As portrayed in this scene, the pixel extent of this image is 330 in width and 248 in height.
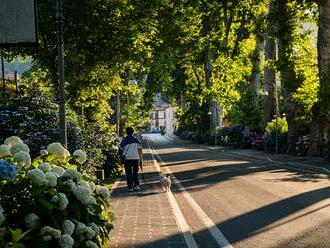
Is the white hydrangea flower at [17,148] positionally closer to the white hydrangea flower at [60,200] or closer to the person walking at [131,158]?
the white hydrangea flower at [60,200]

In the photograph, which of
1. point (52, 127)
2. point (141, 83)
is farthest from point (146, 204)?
point (141, 83)

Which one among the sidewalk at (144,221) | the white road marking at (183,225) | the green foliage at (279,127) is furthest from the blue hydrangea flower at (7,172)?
the green foliage at (279,127)

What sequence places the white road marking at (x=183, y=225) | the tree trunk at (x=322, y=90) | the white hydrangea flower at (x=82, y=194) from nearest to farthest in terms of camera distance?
the white hydrangea flower at (x=82, y=194) < the white road marking at (x=183, y=225) < the tree trunk at (x=322, y=90)

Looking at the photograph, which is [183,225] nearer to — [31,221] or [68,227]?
[68,227]

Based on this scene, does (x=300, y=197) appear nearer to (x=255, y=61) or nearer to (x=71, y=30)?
(x=71, y=30)

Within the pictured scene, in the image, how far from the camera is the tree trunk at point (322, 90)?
91.7 ft

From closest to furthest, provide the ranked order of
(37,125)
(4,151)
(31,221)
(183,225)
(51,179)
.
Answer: (31,221) → (51,179) → (4,151) → (183,225) → (37,125)

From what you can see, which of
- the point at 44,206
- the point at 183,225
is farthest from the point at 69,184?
the point at 183,225

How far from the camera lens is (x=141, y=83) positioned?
162 feet

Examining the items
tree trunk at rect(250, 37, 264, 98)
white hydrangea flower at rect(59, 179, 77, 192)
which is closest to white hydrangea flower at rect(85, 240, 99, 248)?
white hydrangea flower at rect(59, 179, 77, 192)

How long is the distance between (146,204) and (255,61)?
132ft

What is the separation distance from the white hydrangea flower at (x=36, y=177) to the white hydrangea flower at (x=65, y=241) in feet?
1.82

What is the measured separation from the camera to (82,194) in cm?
589

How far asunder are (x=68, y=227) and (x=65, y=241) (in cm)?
19
